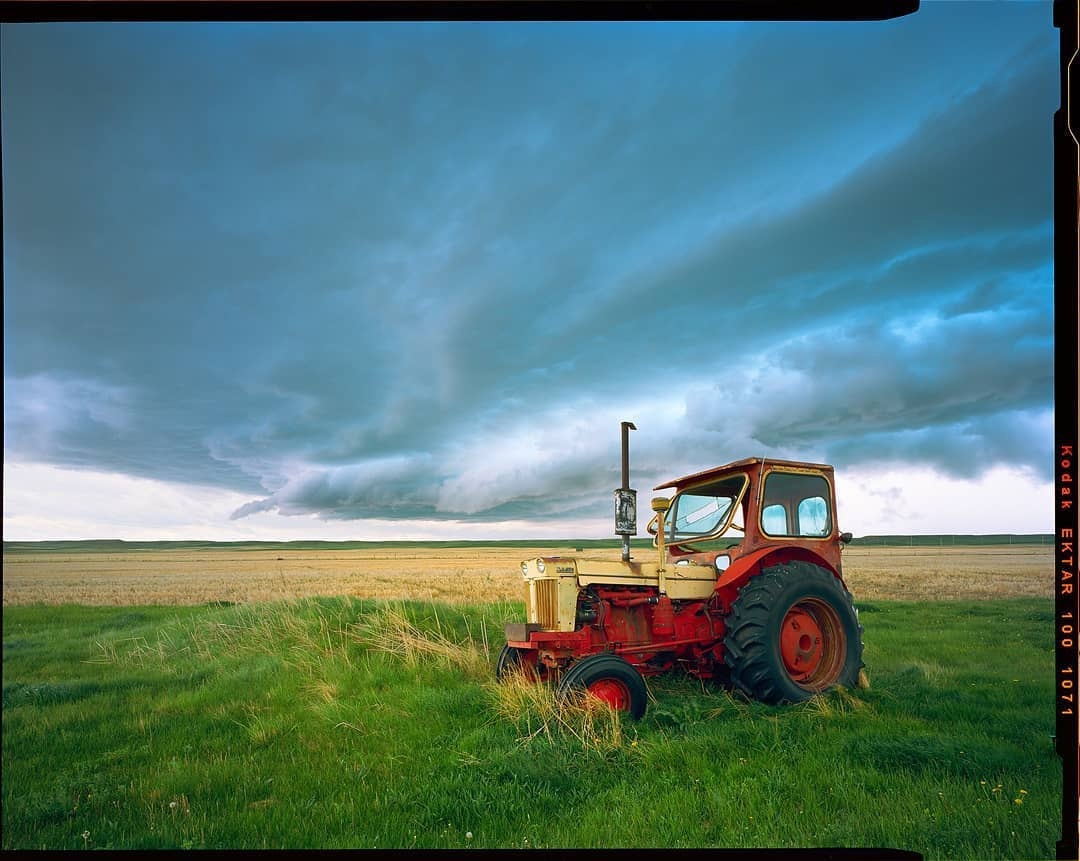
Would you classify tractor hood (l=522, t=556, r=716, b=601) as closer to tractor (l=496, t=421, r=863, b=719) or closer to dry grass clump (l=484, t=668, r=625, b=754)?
tractor (l=496, t=421, r=863, b=719)

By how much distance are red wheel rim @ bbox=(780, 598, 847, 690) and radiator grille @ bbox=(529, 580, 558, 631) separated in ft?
7.54

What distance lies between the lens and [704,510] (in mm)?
8383

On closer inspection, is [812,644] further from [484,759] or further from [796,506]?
[484,759]

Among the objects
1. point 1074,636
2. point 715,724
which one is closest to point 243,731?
point 715,724

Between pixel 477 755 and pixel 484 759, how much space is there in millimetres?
136

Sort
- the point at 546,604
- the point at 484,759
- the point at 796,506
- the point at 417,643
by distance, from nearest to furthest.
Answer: the point at 484,759, the point at 546,604, the point at 796,506, the point at 417,643

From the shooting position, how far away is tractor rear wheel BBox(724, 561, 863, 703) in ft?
22.9

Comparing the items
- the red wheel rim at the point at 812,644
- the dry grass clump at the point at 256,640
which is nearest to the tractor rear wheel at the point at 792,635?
the red wheel rim at the point at 812,644

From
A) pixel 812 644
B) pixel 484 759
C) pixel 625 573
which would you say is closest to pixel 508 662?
pixel 625 573

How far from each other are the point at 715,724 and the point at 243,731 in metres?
4.31

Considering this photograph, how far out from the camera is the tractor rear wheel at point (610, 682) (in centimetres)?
644

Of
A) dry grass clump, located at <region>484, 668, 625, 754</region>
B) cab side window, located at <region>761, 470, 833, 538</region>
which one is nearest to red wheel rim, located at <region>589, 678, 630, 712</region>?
dry grass clump, located at <region>484, 668, 625, 754</region>

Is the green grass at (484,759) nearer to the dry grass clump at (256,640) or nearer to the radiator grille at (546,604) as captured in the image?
the dry grass clump at (256,640)

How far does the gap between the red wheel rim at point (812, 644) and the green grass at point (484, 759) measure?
0.34 metres
